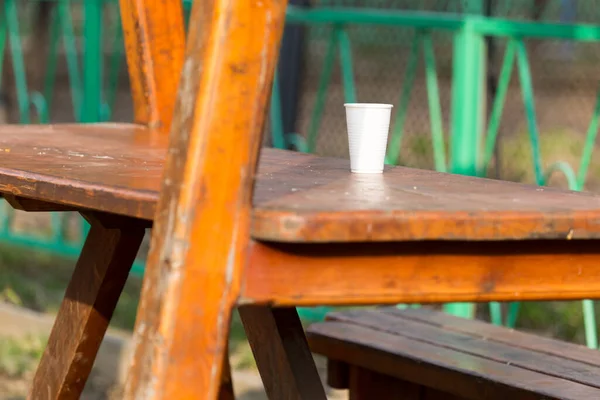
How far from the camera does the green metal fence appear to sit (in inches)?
131

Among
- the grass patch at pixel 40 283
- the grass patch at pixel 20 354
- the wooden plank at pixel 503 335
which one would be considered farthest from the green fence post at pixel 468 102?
the grass patch at pixel 40 283

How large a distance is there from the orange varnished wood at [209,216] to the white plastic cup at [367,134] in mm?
472

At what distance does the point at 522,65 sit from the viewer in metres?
3.56

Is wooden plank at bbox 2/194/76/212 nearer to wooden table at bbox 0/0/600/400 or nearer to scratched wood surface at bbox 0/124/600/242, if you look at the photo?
scratched wood surface at bbox 0/124/600/242

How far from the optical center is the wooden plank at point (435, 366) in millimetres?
1972

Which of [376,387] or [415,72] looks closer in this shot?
[376,387]

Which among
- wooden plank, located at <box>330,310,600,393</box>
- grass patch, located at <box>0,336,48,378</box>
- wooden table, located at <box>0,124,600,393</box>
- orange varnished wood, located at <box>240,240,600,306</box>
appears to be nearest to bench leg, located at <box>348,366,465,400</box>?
wooden plank, located at <box>330,310,600,393</box>

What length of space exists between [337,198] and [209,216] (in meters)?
0.18

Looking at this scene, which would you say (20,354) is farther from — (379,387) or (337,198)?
(337,198)

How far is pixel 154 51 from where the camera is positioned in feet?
7.45

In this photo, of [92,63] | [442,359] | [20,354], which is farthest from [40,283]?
[442,359]

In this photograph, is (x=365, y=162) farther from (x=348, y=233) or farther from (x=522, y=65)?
(x=522, y=65)

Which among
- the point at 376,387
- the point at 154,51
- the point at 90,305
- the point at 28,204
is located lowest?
the point at 376,387

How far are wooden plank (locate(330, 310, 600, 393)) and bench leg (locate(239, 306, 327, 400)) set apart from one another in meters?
0.61
